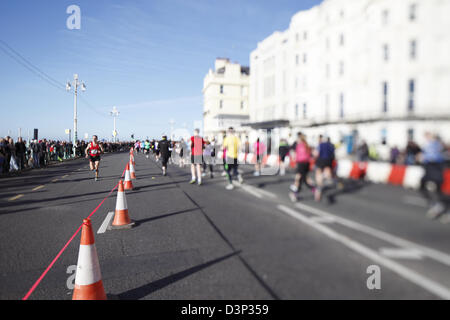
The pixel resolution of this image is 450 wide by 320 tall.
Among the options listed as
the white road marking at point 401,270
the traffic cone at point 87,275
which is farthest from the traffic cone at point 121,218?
the white road marking at point 401,270

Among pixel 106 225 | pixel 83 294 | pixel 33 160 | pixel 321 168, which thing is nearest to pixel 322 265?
pixel 321 168

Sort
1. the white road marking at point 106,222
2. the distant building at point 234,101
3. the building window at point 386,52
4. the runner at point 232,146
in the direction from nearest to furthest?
the building window at point 386,52, the distant building at point 234,101, the runner at point 232,146, the white road marking at point 106,222

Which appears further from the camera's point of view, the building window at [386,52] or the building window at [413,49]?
the building window at [386,52]

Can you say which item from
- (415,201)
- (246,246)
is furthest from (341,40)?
(246,246)

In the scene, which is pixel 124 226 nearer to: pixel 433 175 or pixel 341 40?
pixel 341 40

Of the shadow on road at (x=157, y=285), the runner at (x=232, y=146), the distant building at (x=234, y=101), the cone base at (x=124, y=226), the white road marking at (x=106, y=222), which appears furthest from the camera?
the cone base at (x=124, y=226)

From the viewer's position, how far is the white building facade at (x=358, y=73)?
33.5 inches

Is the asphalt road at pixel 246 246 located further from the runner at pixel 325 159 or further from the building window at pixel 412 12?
the building window at pixel 412 12

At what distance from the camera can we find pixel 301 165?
152 cm

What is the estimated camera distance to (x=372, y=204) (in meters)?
1.17

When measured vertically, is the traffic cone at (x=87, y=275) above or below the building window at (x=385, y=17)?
below

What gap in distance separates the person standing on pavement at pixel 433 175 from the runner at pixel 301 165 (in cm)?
52
